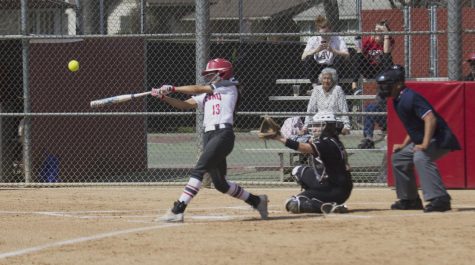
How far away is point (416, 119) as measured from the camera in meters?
10.8

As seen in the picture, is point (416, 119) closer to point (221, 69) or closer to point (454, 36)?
point (221, 69)

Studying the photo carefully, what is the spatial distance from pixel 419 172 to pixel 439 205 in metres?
0.42

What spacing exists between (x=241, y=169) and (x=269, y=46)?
6633 millimetres

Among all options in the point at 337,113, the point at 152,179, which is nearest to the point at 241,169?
the point at 152,179

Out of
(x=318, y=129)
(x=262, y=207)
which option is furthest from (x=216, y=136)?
(x=318, y=129)

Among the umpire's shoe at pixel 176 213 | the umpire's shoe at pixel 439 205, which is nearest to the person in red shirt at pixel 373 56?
the umpire's shoe at pixel 439 205

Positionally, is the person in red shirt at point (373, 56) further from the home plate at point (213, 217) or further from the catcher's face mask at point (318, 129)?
the home plate at point (213, 217)

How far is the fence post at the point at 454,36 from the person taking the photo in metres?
13.7

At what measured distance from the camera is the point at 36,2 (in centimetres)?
1688

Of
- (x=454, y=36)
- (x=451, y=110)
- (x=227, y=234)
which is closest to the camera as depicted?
(x=227, y=234)

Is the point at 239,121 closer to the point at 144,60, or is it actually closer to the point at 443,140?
the point at 144,60

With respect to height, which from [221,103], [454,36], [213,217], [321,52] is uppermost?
[454,36]

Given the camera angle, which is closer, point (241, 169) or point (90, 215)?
point (90, 215)

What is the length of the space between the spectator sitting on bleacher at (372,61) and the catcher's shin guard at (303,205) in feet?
14.9
